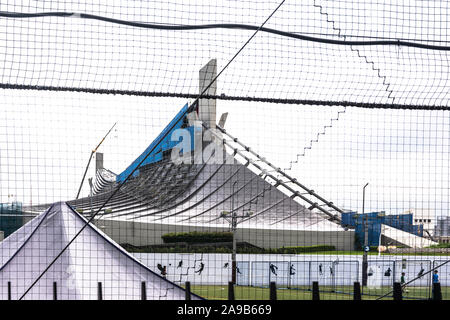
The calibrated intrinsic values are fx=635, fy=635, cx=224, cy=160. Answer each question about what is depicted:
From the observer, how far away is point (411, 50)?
5.48m

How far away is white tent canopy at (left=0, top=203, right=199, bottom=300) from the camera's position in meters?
7.10

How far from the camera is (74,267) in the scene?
7.27 meters

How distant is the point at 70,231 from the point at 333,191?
3.54m

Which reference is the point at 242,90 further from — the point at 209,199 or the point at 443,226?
the point at 209,199

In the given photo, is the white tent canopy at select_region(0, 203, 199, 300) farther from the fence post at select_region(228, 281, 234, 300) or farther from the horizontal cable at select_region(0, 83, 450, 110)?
the horizontal cable at select_region(0, 83, 450, 110)

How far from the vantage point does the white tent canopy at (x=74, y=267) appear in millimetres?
7098

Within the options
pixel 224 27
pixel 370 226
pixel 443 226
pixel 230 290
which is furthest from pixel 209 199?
pixel 224 27

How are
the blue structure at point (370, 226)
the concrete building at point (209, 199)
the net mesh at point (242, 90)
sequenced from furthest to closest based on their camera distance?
the blue structure at point (370, 226), the concrete building at point (209, 199), the net mesh at point (242, 90)

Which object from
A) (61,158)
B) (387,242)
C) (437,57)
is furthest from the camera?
(387,242)

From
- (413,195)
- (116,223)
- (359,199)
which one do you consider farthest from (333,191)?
(116,223)

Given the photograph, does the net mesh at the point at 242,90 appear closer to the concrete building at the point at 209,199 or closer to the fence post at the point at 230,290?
the concrete building at the point at 209,199

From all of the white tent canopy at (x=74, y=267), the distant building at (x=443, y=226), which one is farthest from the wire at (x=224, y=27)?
the white tent canopy at (x=74, y=267)

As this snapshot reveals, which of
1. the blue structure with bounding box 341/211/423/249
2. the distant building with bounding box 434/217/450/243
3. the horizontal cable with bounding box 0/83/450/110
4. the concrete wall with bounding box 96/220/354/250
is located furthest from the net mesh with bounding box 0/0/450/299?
the concrete wall with bounding box 96/220/354/250

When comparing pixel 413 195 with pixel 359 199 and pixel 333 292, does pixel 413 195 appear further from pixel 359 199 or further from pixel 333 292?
pixel 333 292
